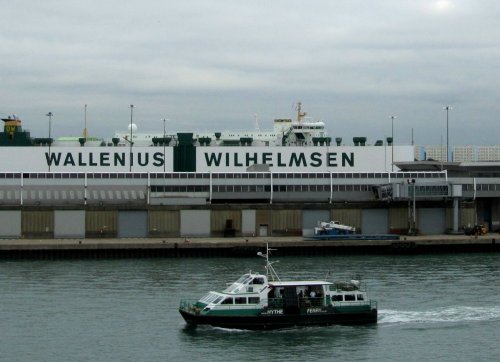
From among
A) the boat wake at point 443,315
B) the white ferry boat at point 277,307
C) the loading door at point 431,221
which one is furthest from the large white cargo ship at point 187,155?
the white ferry boat at point 277,307

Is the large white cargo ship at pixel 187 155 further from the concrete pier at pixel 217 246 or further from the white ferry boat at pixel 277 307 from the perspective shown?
the white ferry boat at pixel 277 307

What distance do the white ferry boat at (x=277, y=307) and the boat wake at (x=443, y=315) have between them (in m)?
1.31

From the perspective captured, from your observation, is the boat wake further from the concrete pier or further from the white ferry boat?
the concrete pier

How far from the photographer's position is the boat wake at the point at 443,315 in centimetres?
4872

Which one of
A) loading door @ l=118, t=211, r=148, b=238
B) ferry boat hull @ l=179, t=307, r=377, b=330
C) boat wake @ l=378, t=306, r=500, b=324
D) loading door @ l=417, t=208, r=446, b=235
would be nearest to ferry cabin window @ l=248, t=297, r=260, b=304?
ferry boat hull @ l=179, t=307, r=377, b=330

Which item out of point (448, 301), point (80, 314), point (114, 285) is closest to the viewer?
point (80, 314)

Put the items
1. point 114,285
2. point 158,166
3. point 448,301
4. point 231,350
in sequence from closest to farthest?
point 231,350 < point 448,301 < point 114,285 < point 158,166

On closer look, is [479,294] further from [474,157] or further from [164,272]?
[474,157]

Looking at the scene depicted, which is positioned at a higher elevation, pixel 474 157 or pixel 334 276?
pixel 474 157

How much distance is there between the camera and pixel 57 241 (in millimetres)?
78562

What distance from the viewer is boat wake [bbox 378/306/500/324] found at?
48719 mm

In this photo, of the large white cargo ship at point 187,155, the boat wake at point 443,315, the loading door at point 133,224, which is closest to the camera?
the boat wake at point 443,315

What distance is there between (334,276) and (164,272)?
10.3 meters

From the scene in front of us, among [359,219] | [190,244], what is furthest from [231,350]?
[359,219]
